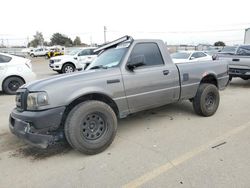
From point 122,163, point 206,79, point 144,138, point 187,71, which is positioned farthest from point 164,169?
point 206,79

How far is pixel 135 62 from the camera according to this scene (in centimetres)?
399

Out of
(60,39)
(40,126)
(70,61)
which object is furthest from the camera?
(60,39)

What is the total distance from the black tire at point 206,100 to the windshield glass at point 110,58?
2.05 metres

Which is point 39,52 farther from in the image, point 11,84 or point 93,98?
point 93,98

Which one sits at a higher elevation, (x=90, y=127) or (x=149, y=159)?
(x=90, y=127)

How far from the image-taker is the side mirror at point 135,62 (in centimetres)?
396

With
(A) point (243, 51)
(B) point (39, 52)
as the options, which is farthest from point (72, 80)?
(B) point (39, 52)

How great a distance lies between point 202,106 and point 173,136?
1.30 metres

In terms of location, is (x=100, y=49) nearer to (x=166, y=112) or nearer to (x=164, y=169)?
(x=166, y=112)

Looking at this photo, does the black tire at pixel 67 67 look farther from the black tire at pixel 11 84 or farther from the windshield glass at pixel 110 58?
the windshield glass at pixel 110 58

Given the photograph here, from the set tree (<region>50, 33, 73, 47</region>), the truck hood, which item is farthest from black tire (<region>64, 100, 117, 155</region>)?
tree (<region>50, 33, 73, 47</region>)

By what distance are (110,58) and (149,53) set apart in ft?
2.51

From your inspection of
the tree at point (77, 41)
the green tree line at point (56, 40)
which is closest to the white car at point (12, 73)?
the green tree line at point (56, 40)

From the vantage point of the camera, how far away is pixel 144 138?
4.23 meters
